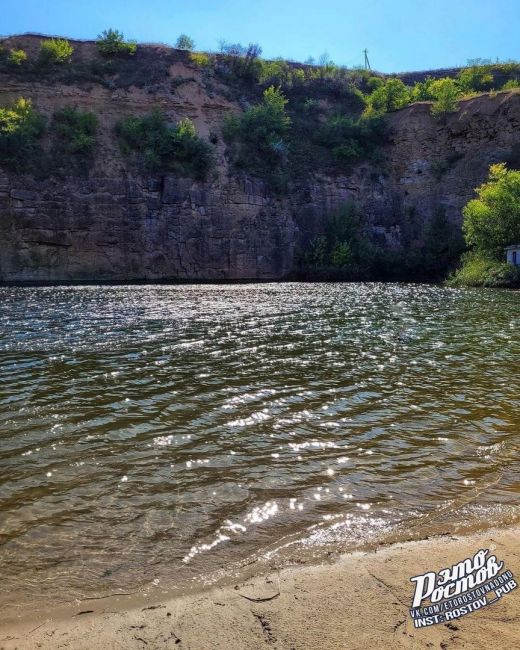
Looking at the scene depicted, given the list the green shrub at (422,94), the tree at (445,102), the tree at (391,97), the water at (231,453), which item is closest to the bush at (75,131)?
the tree at (391,97)

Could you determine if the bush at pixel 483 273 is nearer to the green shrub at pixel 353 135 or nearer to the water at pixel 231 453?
the green shrub at pixel 353 135

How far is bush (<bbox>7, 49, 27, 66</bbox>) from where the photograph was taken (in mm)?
47250

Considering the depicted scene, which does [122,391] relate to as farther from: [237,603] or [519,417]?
[519,417]

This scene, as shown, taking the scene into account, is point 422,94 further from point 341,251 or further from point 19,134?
point 19,134

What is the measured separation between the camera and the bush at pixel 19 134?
40.0 m

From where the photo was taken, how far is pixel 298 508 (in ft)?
15.7

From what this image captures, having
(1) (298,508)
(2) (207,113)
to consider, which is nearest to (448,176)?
(2) (207,113)

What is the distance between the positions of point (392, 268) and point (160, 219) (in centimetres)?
2099

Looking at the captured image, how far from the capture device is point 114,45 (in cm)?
5281

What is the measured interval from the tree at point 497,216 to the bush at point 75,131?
3173 centimetres

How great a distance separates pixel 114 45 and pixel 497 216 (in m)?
42.3

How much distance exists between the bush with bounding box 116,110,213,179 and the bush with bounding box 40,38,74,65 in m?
11.0

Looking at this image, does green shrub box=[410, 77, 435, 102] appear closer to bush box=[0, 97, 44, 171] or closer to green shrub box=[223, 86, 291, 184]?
green shrub box=[223, 86, 291, 184]

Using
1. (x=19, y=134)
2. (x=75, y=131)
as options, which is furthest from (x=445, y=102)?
(x=19, y=134)
